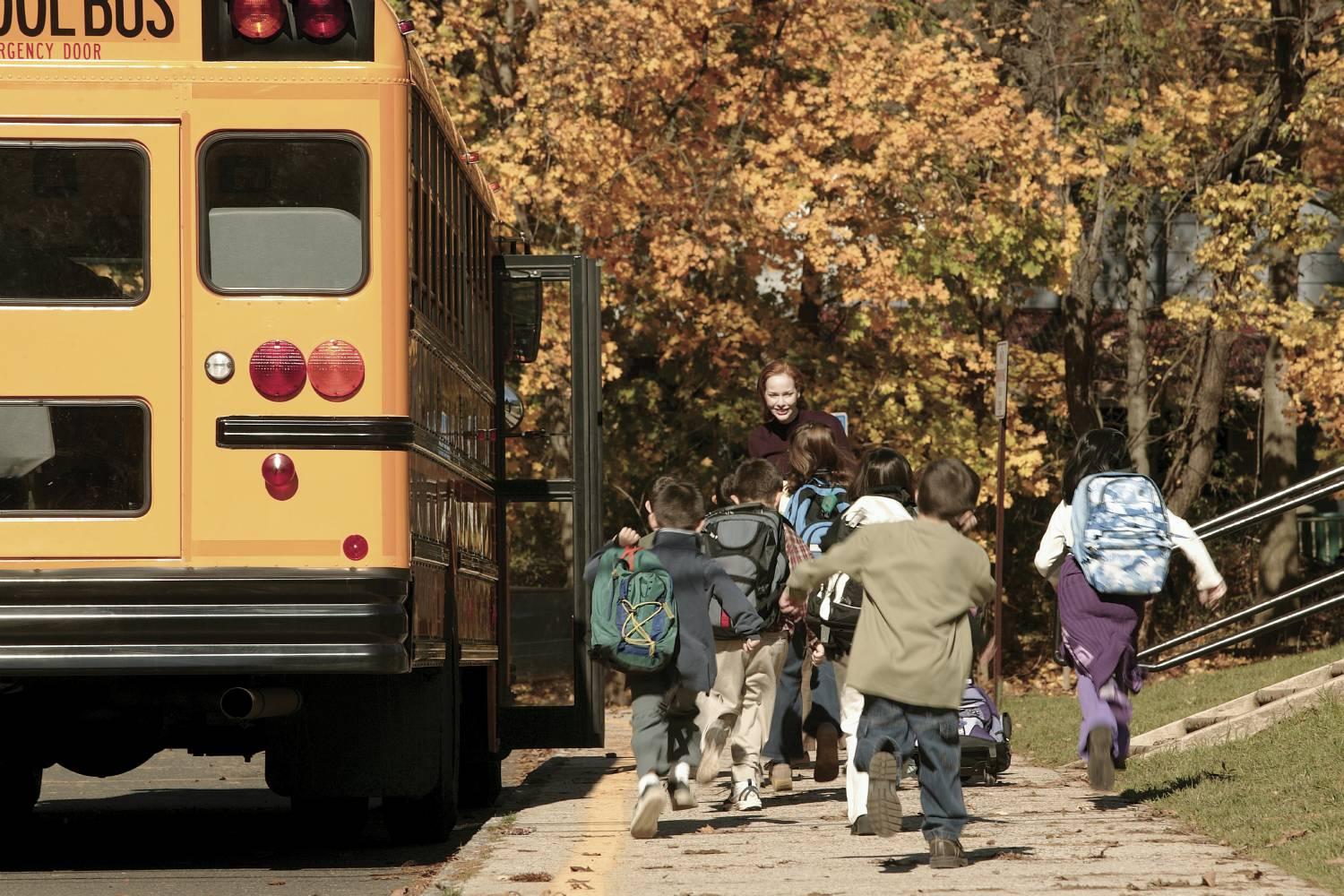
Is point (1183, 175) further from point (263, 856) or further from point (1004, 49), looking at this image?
point (263, 856)

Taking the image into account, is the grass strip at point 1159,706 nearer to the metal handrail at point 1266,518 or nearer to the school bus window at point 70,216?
the metal handrail at point 1266,518

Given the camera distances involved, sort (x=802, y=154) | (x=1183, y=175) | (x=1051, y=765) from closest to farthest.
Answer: (x=1051, y=765) → (x=802, y=154) → (x=1183, y=175)

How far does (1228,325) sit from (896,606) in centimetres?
1718

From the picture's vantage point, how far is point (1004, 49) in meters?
25.1

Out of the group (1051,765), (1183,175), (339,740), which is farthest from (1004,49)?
(339,740)

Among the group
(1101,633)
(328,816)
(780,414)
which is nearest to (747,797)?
(1101,633)

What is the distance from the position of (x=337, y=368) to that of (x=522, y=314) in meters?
4.14

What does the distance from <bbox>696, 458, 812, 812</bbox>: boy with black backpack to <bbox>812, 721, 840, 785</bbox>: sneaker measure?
0.62 metres

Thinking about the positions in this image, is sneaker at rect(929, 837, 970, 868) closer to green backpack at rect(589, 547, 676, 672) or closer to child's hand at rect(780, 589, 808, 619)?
green backpack at rect(589, 547, 676, 672)

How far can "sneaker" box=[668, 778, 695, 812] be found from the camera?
324 inches

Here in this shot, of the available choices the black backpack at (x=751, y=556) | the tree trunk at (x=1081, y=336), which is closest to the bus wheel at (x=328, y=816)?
the black backpack at (x=751, y=556)

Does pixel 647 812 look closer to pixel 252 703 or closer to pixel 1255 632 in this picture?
pixel 252 703

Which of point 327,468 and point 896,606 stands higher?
point 327,468

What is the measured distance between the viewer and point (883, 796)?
688 centimetres
